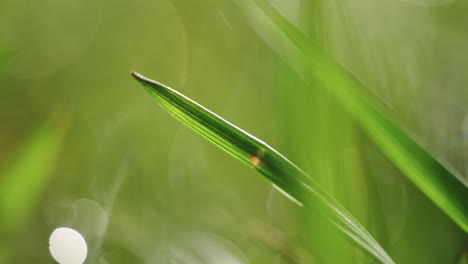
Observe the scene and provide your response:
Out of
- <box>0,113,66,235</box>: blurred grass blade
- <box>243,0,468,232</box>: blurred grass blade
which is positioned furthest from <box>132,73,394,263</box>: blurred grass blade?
<box>0,113,66,235</box>: blurred grass blade

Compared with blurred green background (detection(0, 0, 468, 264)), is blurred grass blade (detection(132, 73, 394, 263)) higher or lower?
lower

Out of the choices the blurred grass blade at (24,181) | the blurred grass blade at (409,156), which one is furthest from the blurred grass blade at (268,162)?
the blurred grass blade at (24,181)

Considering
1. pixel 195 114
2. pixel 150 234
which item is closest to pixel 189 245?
pixel 150 234

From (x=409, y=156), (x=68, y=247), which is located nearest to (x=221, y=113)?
(x=68, y=247)

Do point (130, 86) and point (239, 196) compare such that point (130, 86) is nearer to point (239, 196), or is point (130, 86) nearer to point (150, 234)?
point (239, 196)

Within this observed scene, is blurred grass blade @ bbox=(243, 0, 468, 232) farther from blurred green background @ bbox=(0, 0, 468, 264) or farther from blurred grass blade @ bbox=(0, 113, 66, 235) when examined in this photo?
blurred grass blade @ bbox=(0, 113, 66, 235)

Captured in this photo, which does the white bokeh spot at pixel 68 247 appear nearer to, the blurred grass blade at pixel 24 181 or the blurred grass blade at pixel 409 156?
the blurred grass blade at pixel 24 181
